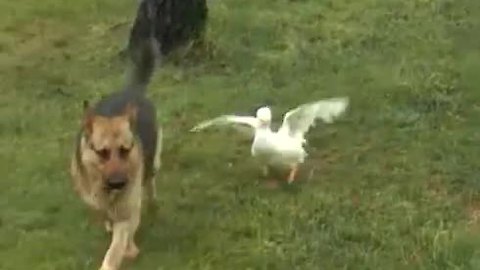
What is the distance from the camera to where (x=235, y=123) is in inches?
294

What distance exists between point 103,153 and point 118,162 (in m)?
0.08

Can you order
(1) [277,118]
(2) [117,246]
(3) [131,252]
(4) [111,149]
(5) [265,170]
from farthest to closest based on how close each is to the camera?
(1) [277,118] → (5) [265,170] → (3) [131,252] → (2) [117,246] → (4) [111,149]

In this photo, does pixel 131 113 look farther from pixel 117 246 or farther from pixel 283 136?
pixel 283 136

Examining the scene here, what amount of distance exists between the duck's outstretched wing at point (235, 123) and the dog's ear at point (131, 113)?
46.1 inches

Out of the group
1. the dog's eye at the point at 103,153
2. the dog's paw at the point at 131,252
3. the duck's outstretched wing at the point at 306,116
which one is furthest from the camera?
the duck's outstretched wing at the point at 306,116

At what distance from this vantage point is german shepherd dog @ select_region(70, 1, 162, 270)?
5715 mm

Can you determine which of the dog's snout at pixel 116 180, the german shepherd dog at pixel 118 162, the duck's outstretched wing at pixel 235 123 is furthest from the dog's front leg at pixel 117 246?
the duck's outstretched wing at pixel 235 123

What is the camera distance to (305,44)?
971 cm

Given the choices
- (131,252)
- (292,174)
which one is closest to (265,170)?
(292,174)

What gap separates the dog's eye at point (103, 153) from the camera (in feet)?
18.7

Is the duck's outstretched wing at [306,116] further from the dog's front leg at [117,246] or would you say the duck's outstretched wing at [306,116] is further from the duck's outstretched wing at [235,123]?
the dog's front leg at [117,246]

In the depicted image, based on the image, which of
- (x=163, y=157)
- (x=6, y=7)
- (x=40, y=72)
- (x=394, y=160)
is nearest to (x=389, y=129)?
(x=394, y=160)

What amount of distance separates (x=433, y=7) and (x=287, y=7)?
1.27 meters

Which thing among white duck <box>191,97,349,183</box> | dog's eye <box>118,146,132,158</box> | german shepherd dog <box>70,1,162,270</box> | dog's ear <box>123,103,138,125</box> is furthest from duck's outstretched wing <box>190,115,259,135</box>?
dog's eye <box>118,146,132,158</box>
